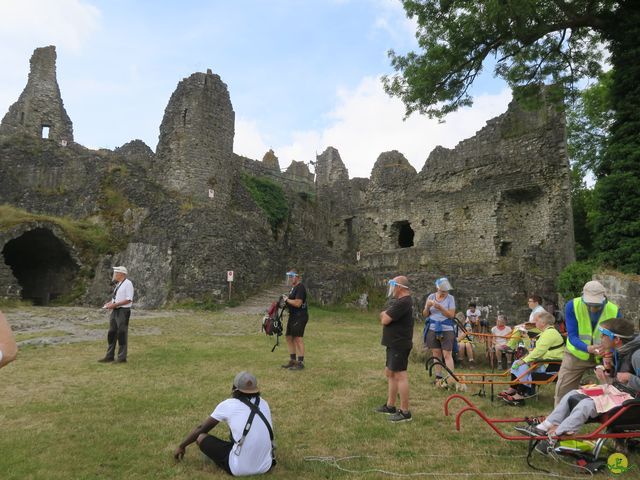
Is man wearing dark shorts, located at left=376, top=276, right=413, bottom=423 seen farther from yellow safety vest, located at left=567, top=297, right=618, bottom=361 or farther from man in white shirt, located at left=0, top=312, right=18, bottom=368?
man in white shirt, located at left=0, top=312, right=18, bottom=368

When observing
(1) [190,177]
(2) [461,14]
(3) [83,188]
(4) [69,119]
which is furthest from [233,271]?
(4) [69,119]

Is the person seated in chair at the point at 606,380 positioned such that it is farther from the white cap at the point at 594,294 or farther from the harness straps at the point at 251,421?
the harness straps at the point at 251,421

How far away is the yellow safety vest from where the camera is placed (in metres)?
5.26

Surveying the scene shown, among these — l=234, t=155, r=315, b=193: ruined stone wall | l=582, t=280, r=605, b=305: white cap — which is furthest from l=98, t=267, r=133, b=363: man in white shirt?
l=234, t=155, r=315, b=193: ruined stone wall

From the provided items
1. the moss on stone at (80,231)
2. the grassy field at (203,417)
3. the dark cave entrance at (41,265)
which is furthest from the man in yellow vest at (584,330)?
the dark cave entrance at (41,265)

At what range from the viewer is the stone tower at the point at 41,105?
31.3 meters

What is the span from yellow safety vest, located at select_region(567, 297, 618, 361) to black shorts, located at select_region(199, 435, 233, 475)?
12.7ft

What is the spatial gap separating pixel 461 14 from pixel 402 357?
448 inches

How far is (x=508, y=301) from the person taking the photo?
1590cm

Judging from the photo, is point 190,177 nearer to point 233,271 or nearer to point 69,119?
point 233,271

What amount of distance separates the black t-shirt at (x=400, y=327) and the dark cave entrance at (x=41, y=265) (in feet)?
62.8

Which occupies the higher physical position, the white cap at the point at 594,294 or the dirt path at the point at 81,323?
the white cap at the point at 594,294

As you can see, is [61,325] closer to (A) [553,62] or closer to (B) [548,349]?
(B) [548,349]

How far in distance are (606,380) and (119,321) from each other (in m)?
7.84
